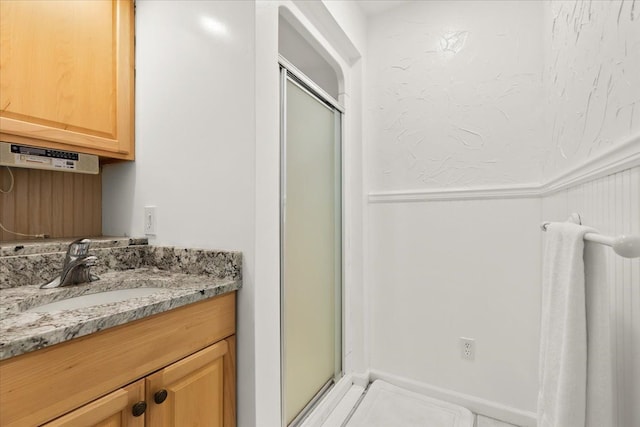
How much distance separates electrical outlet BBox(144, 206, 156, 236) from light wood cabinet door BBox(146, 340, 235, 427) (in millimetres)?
580

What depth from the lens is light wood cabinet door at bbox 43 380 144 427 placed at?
0.65m

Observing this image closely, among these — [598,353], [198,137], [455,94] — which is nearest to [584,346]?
[598,353]

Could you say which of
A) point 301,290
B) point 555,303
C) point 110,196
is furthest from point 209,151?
point 555,303

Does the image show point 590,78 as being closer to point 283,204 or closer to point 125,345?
point 283,204

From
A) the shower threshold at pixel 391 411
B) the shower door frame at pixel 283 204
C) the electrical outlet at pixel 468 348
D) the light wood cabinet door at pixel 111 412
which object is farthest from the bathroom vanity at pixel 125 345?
the electrical outlet at pixel 468 348

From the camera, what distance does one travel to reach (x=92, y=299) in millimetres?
984

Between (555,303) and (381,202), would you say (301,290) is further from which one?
(555,303)

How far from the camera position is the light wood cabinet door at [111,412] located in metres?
0.65

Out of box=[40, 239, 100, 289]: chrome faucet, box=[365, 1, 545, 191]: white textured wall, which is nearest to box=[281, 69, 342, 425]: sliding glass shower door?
box=[365, 1, 545, 191]: white textured wall

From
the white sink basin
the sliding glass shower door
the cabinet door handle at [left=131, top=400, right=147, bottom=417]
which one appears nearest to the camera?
the cabinet door handle at [left=131, top=400, right=147, bottom=417]

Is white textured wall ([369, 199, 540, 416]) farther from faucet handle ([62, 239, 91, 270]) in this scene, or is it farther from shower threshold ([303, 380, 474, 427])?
faucet handle ([62, 239, 91, 270])

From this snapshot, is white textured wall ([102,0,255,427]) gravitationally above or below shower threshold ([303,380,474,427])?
above

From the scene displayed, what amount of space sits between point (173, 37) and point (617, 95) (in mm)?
1402

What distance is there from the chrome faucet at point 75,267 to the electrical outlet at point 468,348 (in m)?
1.76
